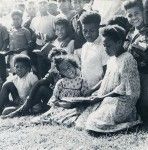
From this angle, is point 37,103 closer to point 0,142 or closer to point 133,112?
point 0,142

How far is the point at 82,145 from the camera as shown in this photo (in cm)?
630

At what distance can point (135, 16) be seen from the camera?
8.09 meters

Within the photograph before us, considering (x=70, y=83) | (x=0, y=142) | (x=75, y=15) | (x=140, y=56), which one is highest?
(x=75, y=15)

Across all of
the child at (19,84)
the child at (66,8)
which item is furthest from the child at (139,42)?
the child at (19,84)

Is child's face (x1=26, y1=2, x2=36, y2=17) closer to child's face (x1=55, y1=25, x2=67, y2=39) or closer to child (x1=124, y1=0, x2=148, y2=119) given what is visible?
child's face (x1=55, y1=25, x2=67, y2=39)

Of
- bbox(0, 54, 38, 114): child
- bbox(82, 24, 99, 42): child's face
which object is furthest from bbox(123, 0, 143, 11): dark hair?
bbox(0, 54, 38, 114): child

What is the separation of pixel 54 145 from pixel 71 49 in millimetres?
3099

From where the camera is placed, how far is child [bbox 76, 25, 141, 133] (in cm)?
662

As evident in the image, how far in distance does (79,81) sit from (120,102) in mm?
1437

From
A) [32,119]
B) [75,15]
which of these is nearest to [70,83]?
[32,119]

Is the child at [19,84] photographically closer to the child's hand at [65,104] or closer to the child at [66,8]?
the child's hand at [65,104]

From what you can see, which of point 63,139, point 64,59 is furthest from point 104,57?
point 63,139

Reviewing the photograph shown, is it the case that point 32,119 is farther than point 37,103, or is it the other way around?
point 37,103

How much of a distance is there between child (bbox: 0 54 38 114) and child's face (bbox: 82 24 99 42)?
1744 mm
